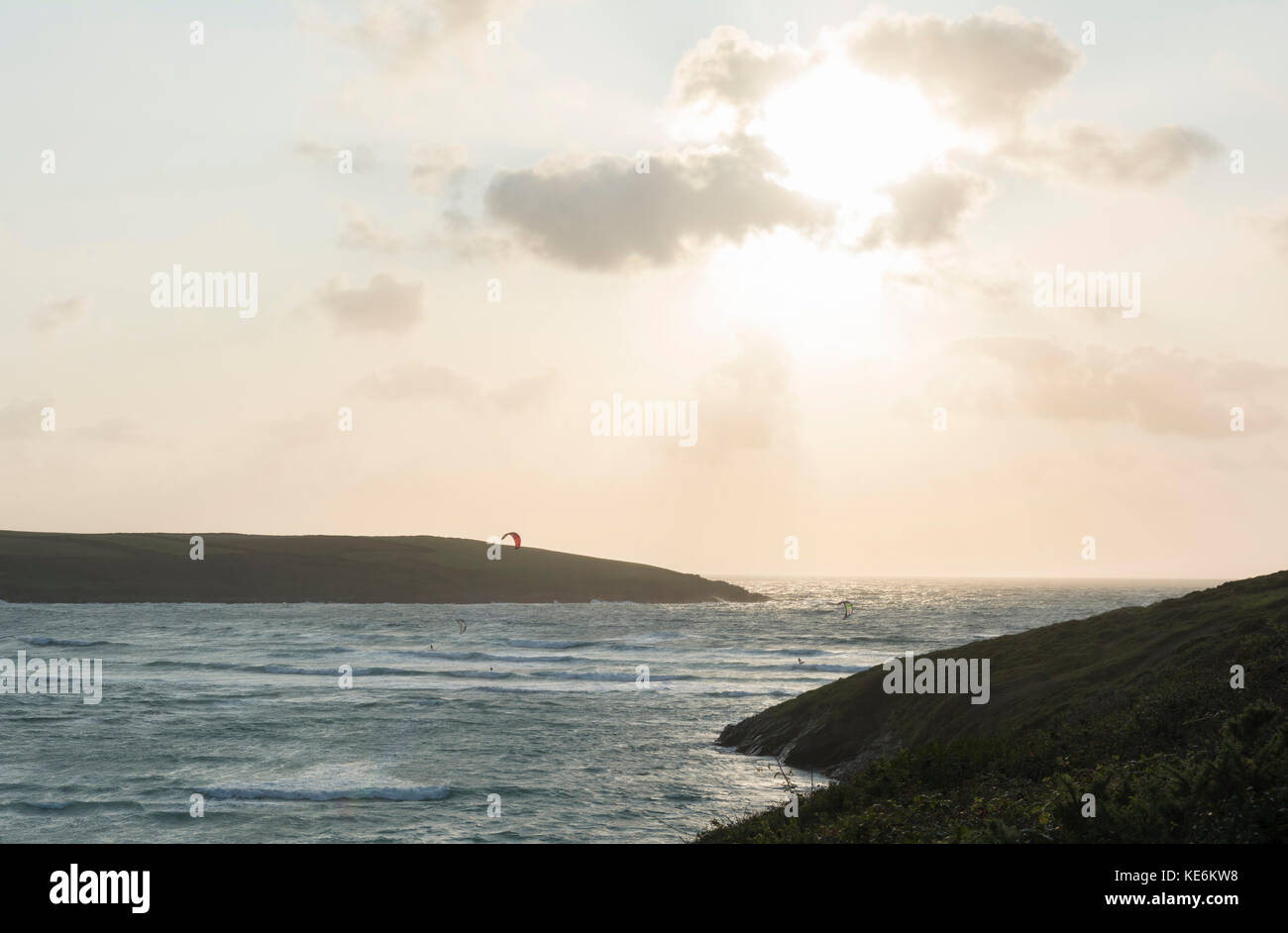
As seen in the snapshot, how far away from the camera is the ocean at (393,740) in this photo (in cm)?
2844

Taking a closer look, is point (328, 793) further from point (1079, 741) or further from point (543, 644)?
point (543, 644)

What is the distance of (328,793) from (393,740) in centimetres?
1105

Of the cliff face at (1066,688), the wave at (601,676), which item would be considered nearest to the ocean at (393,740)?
the wave at (601,676)

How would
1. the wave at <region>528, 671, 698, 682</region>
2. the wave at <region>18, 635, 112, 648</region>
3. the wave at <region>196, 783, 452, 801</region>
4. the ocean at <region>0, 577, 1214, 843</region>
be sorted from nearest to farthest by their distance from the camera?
1. the ocean at <region>0, 577, 1214, 843</region>
2. the wave at <region>196, 783, 452, 801</region>
3. the wave at <region>528, 671, 698, 682</region>
4. the wave at <region>18, 635, 112, 648</region>

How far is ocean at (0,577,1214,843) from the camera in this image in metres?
28.4

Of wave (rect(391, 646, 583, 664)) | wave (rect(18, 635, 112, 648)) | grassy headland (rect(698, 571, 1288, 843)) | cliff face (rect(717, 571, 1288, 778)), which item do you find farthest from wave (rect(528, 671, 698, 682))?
wave (rect(18, 635, 112, 648))

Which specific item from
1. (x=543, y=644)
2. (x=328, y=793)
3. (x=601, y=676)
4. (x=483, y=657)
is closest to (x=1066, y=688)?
(x=328, y=793)

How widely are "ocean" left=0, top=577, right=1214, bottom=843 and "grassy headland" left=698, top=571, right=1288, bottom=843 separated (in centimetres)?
482

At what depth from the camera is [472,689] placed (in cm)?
6397

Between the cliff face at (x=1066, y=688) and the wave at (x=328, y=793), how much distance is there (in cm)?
1356

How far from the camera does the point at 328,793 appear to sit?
31469mm

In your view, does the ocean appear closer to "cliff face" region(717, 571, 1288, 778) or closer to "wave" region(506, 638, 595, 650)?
"wave" region(506, 638, 595, 650)
